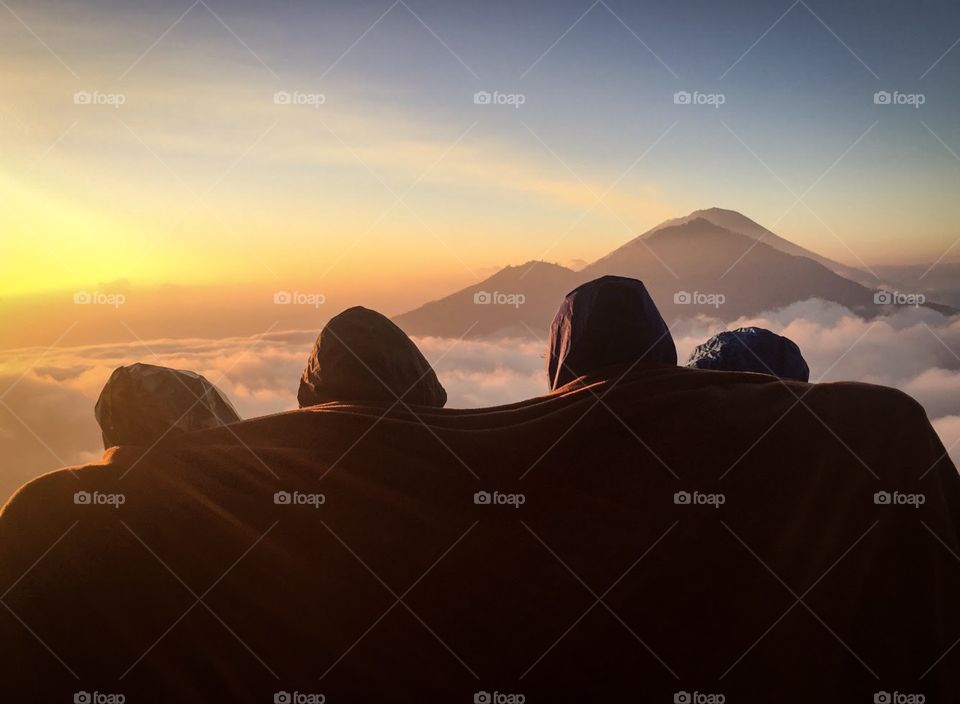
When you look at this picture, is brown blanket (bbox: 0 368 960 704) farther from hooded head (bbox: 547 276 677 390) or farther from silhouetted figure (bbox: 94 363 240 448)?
silhouetted figure (bbox: 94 363 240 448)

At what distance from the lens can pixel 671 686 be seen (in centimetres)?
389

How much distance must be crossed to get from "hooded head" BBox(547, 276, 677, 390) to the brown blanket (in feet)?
1.98

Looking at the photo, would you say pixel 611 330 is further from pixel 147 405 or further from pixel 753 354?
pixel 147 405

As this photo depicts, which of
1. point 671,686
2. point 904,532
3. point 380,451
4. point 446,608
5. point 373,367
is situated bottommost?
point 671,686

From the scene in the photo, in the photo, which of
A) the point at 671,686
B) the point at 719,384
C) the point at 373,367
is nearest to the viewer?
Answer: the point at 671,686

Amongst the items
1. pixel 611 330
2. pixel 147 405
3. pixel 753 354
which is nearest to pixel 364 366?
pixel 147 405

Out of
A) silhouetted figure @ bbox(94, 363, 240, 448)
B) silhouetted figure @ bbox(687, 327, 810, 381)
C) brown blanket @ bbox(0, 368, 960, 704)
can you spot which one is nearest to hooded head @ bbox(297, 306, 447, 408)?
silhouetted figure @ bbox(94, 363, 240, 448)

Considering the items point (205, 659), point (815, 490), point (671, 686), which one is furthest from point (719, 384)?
point (205, 659)

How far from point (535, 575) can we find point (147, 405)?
2.59m

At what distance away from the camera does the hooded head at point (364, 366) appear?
5.09 meters

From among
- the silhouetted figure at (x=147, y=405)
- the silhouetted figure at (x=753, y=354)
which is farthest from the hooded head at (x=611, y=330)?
the silhouetted figure at (x=147, y=405)

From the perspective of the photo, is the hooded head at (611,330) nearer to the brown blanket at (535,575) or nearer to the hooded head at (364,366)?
the brown blanket at (535,575)

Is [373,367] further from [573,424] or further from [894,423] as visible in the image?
[894,423]

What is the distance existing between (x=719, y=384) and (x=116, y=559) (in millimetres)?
2866
